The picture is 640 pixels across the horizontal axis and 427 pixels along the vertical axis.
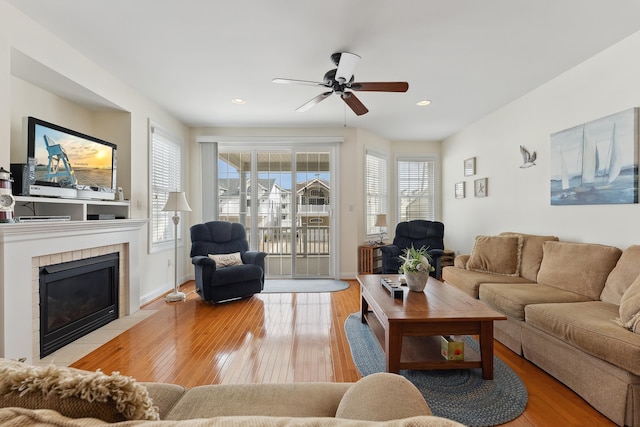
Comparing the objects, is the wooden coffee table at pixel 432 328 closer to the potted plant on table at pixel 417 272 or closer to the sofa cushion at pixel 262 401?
the potted plant on table at pixel 417 272

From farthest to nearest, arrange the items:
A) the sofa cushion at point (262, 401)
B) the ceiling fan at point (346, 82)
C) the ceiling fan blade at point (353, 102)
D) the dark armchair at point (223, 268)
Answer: the dark armchair at point (223, 268)
the ceiling fan blade at point (353, 102)
the ceiling fan at point (346, 82)
the sofa cushion at point (262, 401)

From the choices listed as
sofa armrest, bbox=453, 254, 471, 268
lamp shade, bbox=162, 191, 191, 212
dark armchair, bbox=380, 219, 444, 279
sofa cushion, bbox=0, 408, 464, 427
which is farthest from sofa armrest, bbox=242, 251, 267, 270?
sofa cushion, bbox=0, 408, 464, 427

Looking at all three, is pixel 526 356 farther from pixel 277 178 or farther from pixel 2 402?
pixel 277 178

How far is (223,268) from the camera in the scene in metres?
3.95

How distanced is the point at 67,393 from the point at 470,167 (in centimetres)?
553

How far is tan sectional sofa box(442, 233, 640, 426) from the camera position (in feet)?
5.61

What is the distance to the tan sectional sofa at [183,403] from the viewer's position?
0.47 meters

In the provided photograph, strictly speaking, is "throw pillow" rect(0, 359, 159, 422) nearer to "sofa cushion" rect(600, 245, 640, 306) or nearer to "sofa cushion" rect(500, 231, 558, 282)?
"sofa cushion" rect(600, 245, 640, 306)

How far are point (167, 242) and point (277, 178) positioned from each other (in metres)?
2.02

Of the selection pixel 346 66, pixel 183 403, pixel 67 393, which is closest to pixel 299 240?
pixel 346 66

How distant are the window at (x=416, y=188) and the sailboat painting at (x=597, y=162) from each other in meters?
2.96

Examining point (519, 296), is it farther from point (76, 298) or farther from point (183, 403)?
point (76, 298)

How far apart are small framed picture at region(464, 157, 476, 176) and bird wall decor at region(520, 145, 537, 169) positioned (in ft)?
3.68

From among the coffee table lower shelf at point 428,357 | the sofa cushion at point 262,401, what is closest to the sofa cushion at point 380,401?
the sofa cushion at point 262,401
